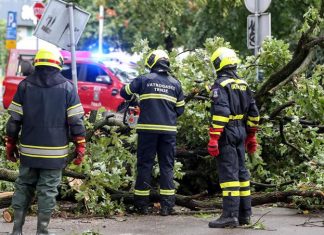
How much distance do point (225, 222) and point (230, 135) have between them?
858 mm

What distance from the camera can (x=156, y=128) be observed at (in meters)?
6.86

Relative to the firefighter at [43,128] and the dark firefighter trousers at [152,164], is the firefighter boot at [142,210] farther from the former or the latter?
the firefighter at [43,128]

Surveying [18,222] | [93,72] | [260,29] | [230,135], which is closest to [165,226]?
[230,135]

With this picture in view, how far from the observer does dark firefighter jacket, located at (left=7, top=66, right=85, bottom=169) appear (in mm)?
5410

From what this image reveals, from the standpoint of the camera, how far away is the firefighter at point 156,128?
689 centimetres

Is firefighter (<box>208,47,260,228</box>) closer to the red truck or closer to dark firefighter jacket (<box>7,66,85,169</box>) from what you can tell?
dark firefighter jacket (<box>7,66,85,169</box>)

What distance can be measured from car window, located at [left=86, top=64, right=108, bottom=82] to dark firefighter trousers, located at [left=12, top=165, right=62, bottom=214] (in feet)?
35.0

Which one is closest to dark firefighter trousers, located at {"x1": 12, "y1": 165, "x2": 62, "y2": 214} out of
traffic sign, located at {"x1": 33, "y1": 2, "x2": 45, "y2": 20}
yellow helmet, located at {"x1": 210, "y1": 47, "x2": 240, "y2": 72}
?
yellow helmet, located at {"x1": 210, "y1": 47, "x2": 240, "y2": 72}

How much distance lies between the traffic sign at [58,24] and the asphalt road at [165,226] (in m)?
2.79

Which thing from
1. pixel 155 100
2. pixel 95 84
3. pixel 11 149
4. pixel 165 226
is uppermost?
pixel 95 84

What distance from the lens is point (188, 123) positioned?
310 inches

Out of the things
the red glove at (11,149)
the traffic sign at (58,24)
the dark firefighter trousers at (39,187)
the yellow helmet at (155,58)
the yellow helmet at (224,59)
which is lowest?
the dark firefighter trousers at (39,187)

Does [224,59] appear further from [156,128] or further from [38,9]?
[38,9]

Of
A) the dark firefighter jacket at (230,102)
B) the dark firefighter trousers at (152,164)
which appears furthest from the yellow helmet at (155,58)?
the dark firefighter jacket at (230,102)
